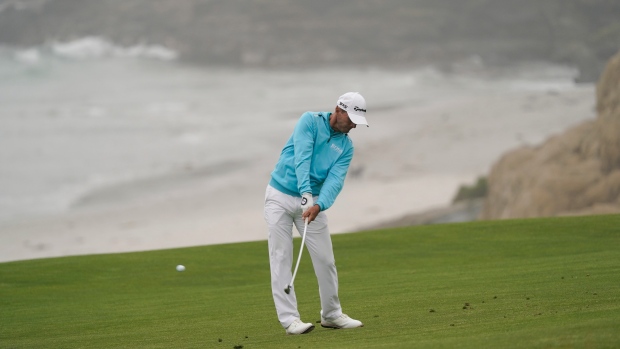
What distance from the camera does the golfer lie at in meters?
8.90

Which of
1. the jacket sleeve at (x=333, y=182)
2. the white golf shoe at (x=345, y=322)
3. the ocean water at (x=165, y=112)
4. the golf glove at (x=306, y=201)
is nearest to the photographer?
the golf glove at (x=306, y=201)

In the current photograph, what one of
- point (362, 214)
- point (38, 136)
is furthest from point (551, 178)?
point (38, 136)

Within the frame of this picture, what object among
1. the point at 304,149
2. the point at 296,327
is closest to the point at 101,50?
the point at 304,149

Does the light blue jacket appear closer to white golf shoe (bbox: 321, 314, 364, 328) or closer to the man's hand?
the man's hand

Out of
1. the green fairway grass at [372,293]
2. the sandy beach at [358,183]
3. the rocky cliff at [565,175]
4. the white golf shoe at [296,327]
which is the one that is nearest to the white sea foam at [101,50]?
the sandy beach at [358,183]

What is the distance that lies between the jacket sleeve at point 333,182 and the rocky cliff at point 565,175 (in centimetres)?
2299

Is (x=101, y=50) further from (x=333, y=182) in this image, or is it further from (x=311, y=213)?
(x=311, y=213)

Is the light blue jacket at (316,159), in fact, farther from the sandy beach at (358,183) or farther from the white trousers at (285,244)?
the sandy beach at (358,183)

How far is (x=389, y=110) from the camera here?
61.7 metres

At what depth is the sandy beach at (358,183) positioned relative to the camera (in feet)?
127

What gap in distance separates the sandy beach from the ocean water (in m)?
0.30

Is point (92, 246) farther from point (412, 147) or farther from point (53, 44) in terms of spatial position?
point (53, 44)

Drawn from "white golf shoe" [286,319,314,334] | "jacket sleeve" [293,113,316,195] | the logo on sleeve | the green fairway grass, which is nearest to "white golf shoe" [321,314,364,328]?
the green fairway grass

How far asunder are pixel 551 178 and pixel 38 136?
3644 centimetres
